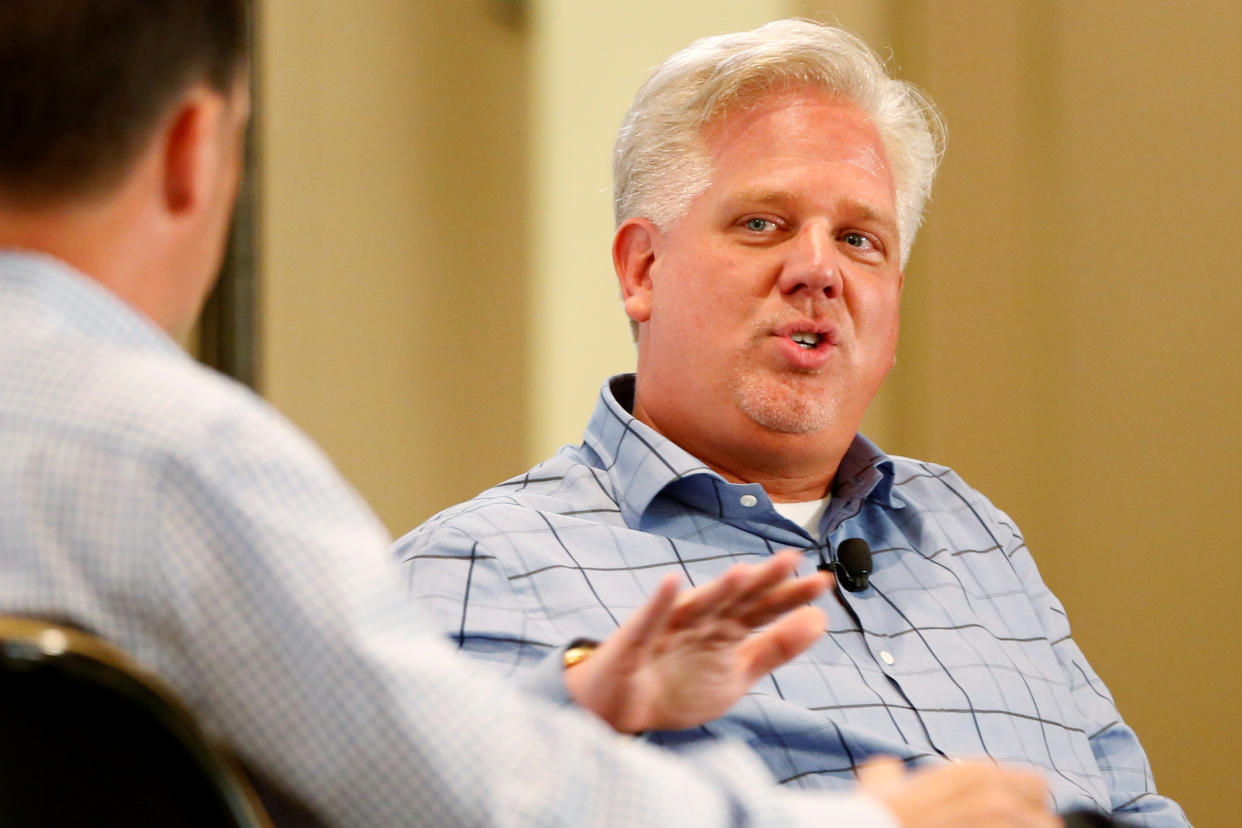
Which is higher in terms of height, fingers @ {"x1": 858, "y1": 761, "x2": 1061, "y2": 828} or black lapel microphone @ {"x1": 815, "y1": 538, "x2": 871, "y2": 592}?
fingers @ {"x1": 858, "y1": 761, "x2": 1061, "y2": 828}

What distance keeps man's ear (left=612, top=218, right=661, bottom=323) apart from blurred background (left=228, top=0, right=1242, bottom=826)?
1.04 m

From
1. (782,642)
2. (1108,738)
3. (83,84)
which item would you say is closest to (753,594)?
(782,642)

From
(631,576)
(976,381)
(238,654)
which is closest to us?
(238,654)

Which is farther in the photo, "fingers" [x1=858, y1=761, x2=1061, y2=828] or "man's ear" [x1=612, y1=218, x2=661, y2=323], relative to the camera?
"man's ear" [x1=612, y1=218, x2=661, y2=323]

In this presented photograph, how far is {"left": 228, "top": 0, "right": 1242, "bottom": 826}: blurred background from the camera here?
247cm

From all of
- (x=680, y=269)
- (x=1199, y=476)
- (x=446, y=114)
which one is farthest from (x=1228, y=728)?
(x=446, y=114)

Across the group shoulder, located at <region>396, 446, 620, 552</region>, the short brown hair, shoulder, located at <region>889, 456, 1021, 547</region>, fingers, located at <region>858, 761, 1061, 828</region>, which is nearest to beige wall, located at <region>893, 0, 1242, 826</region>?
shoulder, located at <region>889, 456, 1021, 547</region>

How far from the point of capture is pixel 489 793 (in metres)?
0.65

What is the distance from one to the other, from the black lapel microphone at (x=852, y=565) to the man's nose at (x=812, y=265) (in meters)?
0.34

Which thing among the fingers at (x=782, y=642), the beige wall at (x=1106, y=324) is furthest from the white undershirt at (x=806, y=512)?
the beige wall at (x=1106, y=324)

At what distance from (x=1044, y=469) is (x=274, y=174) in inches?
68.0

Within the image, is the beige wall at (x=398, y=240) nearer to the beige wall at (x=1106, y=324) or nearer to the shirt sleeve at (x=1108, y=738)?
the beige wall at (x=1106, y=324)

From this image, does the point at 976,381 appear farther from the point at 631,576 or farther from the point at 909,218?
the point at 631,576

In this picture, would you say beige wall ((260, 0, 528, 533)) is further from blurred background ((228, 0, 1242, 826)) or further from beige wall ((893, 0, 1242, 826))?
beige wall ((893, 0, 1242, 826))
